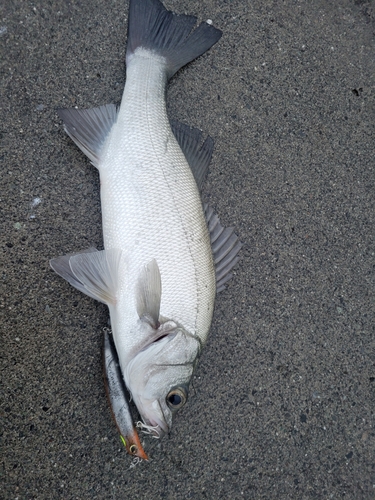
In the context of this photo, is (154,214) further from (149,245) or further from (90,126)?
(90,126)

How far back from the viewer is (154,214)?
2047 mm

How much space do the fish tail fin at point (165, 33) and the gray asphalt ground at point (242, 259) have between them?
165 millimetres

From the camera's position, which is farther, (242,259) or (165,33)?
(242,259)

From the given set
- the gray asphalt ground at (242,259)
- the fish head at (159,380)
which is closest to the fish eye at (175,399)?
the fish head at (159,380)

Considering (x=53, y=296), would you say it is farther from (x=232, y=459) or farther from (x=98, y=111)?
(x=232, y=459)

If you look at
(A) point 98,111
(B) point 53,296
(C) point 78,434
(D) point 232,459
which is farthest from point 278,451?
(A) point 98,111

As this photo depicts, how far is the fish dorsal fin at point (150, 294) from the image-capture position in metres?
1.95

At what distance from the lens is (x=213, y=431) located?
2.34 meters

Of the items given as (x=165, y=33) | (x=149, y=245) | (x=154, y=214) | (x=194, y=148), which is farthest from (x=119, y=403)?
(x=165, y=33)

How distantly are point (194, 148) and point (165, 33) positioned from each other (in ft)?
2.18

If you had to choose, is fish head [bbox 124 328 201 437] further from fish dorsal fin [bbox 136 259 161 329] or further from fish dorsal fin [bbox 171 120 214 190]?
fish dorsal fin [bbox 171 120 214 190]

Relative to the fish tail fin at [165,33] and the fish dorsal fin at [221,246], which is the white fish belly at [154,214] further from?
the fish tail fin at [165,33]

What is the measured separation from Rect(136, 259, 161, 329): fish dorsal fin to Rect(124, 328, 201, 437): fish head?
0.38 ft

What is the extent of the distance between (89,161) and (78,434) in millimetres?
1398
